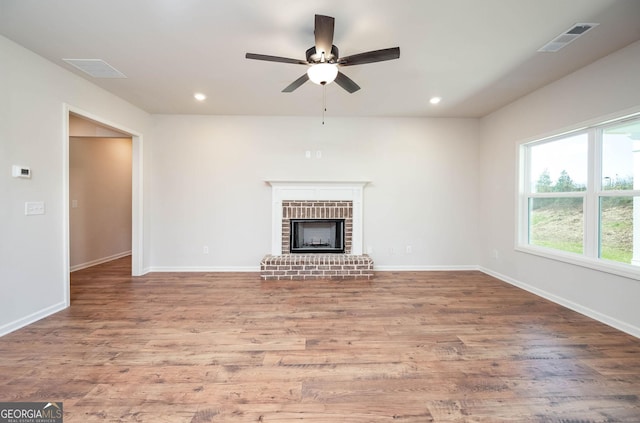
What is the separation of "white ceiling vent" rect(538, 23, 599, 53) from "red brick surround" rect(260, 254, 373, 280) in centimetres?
320

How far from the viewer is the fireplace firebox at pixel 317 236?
451cm

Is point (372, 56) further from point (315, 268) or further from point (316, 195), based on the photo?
point (315, 268)

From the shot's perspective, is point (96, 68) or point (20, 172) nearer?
point (20, 172)

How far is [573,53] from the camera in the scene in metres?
2.50

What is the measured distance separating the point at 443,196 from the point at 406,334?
2.93 meters

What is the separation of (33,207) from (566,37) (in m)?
5.22

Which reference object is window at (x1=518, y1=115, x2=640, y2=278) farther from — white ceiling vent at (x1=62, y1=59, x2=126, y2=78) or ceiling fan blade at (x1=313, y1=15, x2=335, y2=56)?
white ceiling vent at (x1=62, y1=59, x2=126, y2=78)

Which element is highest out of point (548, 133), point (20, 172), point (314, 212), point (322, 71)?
point (322, 71)

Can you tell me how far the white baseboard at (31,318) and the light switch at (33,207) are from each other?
3.26ft

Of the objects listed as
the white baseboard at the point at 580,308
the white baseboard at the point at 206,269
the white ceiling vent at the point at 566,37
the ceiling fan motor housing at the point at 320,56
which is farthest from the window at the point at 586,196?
the white baseboard at the point at 206,269

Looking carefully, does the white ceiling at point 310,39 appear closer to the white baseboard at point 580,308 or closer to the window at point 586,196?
the window at point 586,196

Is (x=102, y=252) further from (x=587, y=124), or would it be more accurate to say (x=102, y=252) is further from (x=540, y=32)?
(x=587, y=124)

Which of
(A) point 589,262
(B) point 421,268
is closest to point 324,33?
(A) point 589,262

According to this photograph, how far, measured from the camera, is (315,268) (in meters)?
4.07
